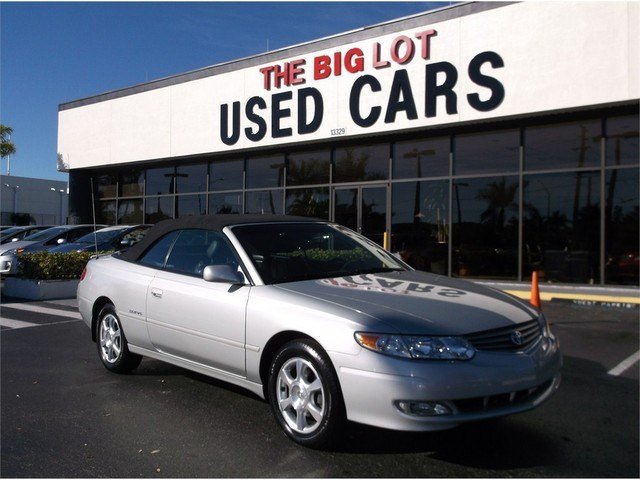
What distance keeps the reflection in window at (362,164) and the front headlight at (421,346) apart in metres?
10.9

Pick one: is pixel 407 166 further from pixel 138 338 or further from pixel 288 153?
pixel 138 338

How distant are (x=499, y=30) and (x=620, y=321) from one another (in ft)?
20.0

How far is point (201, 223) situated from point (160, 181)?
15.1m

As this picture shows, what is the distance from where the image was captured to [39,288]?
1165cm

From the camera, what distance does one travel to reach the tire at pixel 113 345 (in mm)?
5656

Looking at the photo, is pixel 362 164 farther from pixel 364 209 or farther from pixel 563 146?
pixel 563 146

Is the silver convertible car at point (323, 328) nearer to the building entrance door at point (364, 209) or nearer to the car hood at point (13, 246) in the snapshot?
the building entrance door at point (364, 209)

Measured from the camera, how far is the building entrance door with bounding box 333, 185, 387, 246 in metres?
14.2

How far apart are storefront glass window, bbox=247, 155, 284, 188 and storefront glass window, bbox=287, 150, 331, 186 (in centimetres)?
34

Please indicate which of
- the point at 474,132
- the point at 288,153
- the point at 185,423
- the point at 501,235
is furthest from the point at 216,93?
the point at 185,423

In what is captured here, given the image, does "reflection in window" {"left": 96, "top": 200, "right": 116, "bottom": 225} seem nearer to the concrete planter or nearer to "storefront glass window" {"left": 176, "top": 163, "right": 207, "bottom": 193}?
"storefront glass window" {"left": 176, "top": 163, "right": 207, "bottom": 193}

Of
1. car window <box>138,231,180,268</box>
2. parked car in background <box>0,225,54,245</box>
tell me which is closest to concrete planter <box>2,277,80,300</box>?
parked car in background <box>0,225,54,245</box>

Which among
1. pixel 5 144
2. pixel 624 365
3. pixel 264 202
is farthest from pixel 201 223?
pixel 5 144

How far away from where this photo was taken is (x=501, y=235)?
12281 mm
